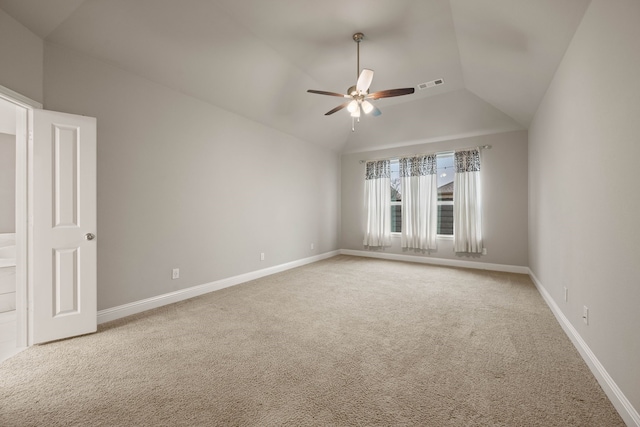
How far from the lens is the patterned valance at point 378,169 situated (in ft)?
21.4

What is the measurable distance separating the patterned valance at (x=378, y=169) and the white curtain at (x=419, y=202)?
13.8 inches

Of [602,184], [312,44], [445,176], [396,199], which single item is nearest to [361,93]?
[312,44]

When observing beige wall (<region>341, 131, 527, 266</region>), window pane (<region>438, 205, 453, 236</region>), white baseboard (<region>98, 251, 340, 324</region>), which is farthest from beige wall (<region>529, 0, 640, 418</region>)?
white baseboard (<region>98, 251, 340, 324</region>)

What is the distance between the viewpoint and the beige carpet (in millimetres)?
1570

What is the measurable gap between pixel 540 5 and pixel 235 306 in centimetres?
415

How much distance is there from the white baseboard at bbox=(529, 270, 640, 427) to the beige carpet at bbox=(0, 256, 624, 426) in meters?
0.06

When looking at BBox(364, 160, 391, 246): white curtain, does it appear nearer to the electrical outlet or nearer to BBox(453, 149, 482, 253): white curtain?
BBox(453, 149, 482, 253): white curtain

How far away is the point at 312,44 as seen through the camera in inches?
137

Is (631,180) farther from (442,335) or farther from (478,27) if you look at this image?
(478,27)

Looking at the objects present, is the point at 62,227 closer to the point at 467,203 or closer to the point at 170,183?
the point at 170,183

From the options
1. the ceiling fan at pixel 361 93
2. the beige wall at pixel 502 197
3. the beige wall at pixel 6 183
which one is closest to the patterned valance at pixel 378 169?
the beige wall at pixel 502 197

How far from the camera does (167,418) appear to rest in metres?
1.54

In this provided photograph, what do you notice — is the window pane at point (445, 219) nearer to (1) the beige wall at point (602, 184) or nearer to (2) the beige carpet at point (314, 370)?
(2) the beige carpet at point (314, 370)

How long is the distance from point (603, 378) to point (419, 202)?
446 centimetres
